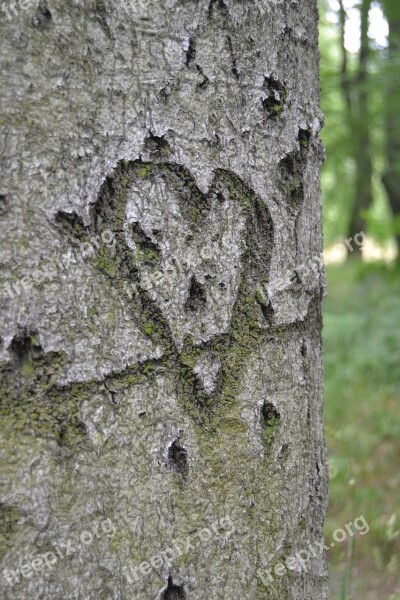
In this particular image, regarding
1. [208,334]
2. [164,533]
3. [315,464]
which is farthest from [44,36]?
[315,464]

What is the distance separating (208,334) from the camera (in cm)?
116

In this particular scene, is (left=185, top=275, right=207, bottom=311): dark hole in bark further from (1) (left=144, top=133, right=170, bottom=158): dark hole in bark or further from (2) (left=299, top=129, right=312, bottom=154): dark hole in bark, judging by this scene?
(2) (left=299, top=129, right=312, bottom=154): dark hole in bark

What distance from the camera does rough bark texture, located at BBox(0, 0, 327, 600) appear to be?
3.35 feet

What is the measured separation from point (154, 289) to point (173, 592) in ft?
1.92

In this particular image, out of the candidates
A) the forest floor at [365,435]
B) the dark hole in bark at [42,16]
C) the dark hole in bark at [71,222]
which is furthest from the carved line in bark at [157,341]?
the forest floor at [365,435]

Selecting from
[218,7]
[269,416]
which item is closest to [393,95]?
[218,7]

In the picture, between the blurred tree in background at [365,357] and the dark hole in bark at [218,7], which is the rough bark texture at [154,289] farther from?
the blurred tree in background at [365,357]

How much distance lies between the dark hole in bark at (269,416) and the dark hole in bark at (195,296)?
10.4 inches

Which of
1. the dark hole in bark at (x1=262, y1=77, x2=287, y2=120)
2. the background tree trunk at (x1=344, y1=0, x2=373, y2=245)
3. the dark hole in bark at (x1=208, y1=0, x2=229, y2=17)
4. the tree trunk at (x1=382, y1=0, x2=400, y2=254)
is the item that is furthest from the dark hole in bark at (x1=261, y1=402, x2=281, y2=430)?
the tree trunk at (x1=382, y1=0, x2=400, y2=254)

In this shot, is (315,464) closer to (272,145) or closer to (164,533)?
(164,533)

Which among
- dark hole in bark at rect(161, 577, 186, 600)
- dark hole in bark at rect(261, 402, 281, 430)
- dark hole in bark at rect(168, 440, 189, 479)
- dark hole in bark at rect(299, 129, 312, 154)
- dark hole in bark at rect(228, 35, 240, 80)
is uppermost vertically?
dark hole in bark at rect(228, 35, 240, 80)

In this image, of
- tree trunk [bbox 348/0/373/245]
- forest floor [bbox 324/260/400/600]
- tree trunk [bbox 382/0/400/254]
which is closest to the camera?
forest floor [bbox 324/260/400/600]

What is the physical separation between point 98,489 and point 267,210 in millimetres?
630

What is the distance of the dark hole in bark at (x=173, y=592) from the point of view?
1.14m
